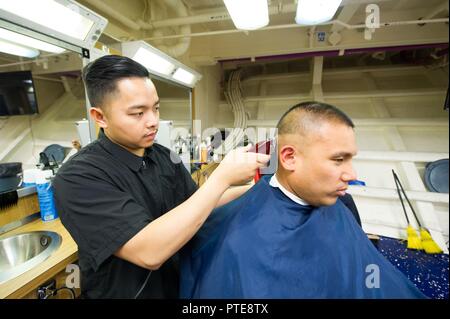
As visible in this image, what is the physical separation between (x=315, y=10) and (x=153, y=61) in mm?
1469

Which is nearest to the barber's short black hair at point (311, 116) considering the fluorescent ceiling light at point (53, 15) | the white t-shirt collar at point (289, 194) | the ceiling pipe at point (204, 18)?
the white t-shirt collar at point (289, 194)

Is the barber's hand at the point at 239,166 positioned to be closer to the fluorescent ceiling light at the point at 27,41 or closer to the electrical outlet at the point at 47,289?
the electrical outlet at the point at 47,289

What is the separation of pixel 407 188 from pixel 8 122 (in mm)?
3874

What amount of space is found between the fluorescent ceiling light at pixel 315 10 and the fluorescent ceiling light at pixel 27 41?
1.71 metres

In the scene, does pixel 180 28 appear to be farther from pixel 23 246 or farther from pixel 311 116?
pixel 23 246

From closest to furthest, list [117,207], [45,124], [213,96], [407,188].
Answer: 1. [117,207]
2. [45,124]
3. [407,188]
4. [213,96]

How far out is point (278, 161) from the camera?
0.92 m

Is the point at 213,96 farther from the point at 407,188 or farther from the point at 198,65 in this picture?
the point at 407,188

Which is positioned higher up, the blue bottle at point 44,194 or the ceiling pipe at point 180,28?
the ceiling pipe at point 180,28

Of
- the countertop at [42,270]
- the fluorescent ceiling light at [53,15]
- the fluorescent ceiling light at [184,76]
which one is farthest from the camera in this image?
the fluorescent ceiling light at [184,76]

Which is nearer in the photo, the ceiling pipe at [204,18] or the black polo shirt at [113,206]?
the black polo shirt at [113,206]

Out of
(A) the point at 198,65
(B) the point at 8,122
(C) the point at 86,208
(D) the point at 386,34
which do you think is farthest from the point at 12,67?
(D) the point at 386,34

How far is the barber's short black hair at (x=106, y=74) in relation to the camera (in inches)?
31.9

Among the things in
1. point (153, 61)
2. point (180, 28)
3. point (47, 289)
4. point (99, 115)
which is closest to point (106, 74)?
point (99, 115)
